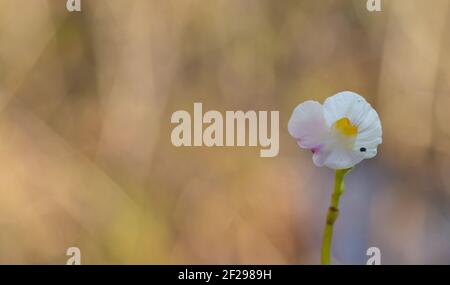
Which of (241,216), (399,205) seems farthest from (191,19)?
(399,205)

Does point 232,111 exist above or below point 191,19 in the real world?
below

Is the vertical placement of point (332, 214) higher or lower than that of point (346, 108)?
lower

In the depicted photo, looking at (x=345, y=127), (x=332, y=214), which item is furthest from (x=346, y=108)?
(x=332, y=214)

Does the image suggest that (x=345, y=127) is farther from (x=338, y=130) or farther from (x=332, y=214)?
(x=332, y=214)
